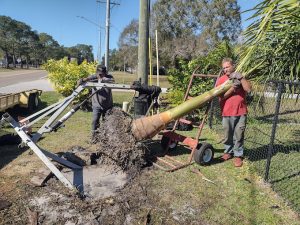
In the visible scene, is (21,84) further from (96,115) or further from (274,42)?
(274,42)

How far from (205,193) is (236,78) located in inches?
80.0

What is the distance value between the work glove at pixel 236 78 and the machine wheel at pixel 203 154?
1.25 meters

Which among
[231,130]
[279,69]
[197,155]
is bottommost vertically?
[197,155]

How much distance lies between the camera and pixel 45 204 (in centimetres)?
453

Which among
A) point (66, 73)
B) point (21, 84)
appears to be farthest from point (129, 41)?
point (66, 73)

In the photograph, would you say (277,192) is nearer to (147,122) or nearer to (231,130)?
(231,130)

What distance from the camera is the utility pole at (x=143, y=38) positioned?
997 centimetres

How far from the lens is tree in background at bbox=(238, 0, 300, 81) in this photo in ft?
14.0

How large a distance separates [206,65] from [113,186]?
6611 mm

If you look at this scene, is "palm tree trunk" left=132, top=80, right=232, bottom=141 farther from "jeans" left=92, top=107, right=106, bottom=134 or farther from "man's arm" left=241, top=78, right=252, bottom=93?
"jeans" left=92, top=107, right=106, bottom=134

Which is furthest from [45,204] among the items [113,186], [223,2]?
[223,2]

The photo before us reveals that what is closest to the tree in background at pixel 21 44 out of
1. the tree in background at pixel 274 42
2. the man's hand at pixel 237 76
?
the man's hand at pixel 237 76

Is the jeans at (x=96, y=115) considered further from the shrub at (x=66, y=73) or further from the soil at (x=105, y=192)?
the shrub at (x=66, y=73)

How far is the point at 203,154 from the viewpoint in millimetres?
6227
